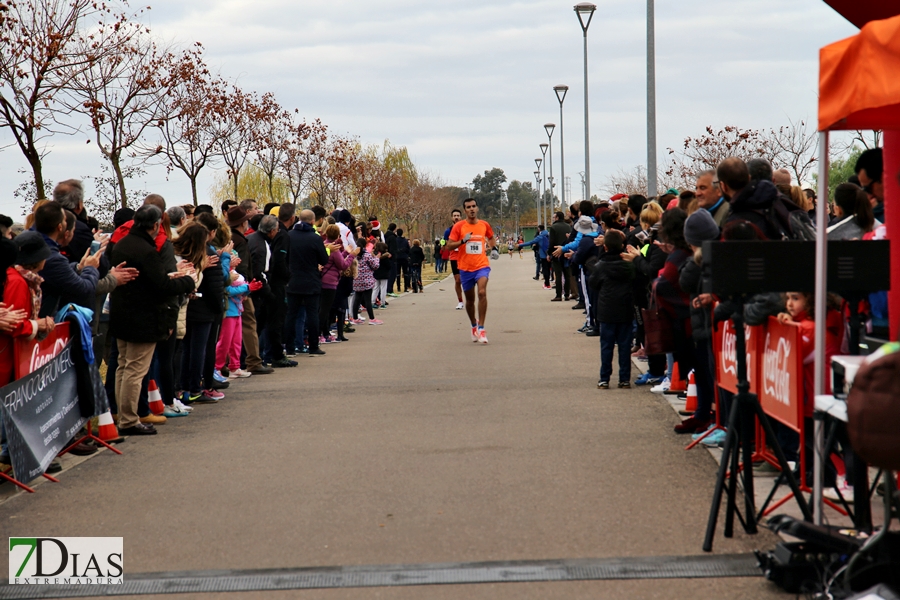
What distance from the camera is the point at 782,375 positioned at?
6.46m

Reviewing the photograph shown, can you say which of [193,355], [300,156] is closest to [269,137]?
[300,156]

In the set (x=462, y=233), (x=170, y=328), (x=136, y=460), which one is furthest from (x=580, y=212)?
(x=136, y=460)

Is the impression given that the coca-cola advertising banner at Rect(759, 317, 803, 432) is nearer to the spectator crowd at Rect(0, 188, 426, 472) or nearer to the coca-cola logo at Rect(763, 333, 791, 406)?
the coca-cola logo at Rect(763, 333, 791, 406)

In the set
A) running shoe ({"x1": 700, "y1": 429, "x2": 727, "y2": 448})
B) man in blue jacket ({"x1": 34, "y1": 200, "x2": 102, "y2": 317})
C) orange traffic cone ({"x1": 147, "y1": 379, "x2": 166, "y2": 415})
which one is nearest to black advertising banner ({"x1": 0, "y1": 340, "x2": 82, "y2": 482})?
man in blue jacket ({"x1": 34, "y1": 200, "x2": 102, "y2": 317})

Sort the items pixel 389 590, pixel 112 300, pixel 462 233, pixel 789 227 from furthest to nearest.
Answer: pixel 462 233, pixel 112 300, pixel 789 227, pixel 389 590

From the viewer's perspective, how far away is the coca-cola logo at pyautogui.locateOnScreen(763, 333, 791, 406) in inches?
251

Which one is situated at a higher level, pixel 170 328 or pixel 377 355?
pixel 170 328

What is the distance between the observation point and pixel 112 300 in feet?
30.7

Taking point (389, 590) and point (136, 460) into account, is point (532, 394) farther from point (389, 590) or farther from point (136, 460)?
point (389, 590)

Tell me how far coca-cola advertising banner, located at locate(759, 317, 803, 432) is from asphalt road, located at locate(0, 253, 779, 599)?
0.73 meters

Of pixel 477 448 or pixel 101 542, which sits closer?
pixel 101 542

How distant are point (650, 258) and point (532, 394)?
194cm

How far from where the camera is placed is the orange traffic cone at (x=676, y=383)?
10723 mm

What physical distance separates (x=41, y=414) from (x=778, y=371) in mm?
5193
